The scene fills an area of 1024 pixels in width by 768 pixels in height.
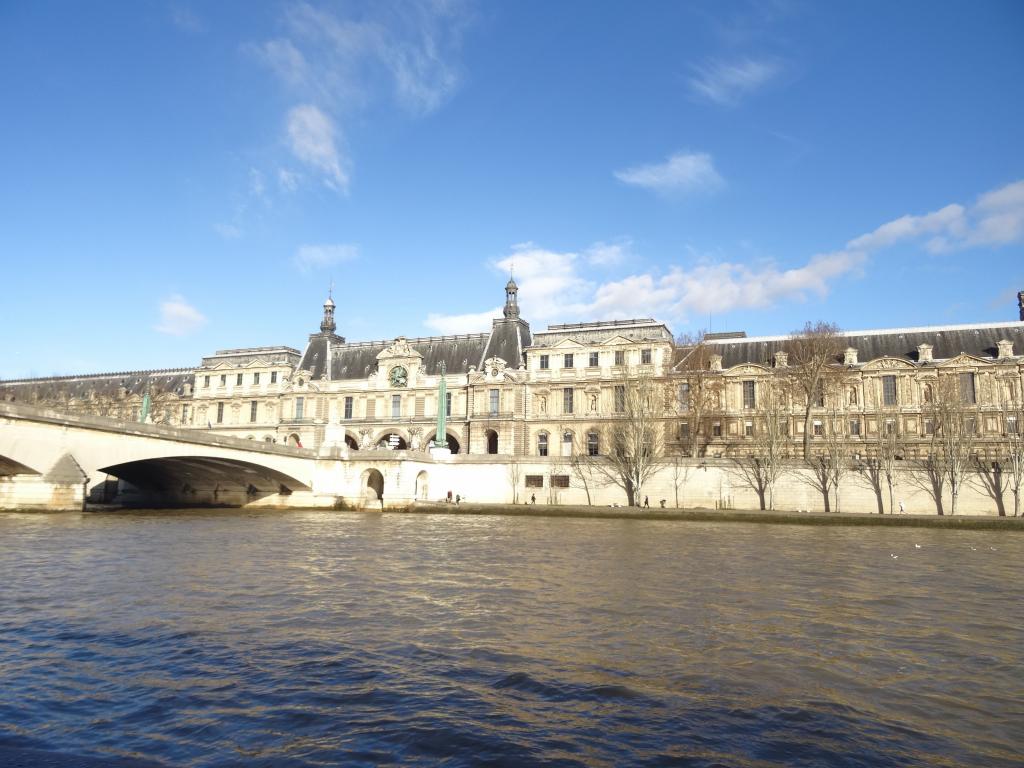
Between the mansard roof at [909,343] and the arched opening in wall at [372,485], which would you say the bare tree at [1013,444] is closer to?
the mansard roof at [909,343]

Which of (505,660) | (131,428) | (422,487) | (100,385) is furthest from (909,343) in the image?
(100,385)

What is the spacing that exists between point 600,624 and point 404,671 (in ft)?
15.6

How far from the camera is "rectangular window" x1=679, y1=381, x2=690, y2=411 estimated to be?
2441 inches

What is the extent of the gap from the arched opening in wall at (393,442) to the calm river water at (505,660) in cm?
4420

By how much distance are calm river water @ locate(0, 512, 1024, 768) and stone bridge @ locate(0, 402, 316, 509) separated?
1417 centimetres

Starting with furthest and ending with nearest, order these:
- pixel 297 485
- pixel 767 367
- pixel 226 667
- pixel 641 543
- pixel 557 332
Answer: pixel 557 332 < pixel 767 367 < pixel 297 485 < pixel 641 543 < pixel 226 667

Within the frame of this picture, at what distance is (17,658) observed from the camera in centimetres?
1108

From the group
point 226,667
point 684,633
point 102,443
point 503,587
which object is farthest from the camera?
point 102,443

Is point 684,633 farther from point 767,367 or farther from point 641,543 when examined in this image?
point 767,367

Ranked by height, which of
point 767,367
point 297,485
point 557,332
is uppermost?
point 557,332

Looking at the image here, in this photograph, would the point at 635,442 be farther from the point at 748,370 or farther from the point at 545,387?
the point at 545,387

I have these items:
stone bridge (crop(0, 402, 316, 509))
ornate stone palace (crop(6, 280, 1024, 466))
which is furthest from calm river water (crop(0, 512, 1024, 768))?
ornate stone palace (crop(6, 280, 1024, 466))

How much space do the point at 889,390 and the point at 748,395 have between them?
10391 millimetres

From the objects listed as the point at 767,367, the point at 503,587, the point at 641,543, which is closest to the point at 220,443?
the point at 641,543
